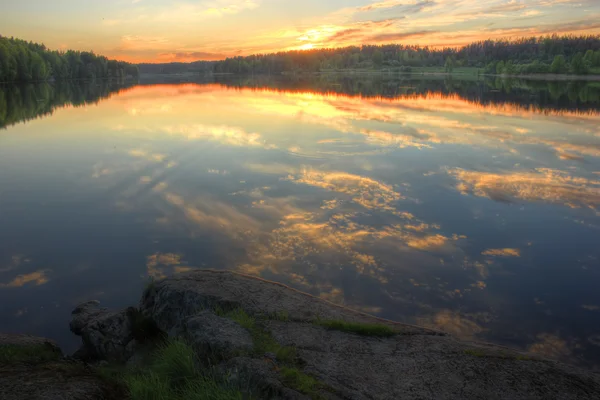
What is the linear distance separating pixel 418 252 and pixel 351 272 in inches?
99.5

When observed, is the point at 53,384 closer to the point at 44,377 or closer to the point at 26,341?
the point at 44,377

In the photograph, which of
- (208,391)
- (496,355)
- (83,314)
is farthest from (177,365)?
(496,355)

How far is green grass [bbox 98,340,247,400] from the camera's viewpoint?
6500mm

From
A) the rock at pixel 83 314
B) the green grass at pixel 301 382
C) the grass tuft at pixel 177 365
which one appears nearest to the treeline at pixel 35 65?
the rock at pixel 83 314

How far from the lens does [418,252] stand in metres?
14.1

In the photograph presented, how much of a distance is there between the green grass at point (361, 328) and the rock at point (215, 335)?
1.90 m

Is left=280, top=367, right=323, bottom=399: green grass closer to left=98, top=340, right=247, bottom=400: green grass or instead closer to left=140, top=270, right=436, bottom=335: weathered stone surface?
left=98, top=340, right=247, bottom=400: green grass

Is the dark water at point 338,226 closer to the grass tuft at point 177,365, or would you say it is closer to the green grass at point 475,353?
the green grass at point 475,353

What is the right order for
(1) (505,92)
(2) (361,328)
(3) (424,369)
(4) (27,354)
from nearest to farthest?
(3) (424,369) < (4) (27,354) < (2) (361,328) < (1) (505,92)

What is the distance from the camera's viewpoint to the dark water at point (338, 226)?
1154cm

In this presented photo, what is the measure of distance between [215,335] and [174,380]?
1.17 meters

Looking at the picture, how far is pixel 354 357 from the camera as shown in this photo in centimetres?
833

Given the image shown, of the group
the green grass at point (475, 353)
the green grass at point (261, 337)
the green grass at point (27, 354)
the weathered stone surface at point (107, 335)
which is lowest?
the weathered stone surface at point (107, 335)

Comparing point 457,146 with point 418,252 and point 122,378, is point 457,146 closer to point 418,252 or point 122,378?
point 418,252
